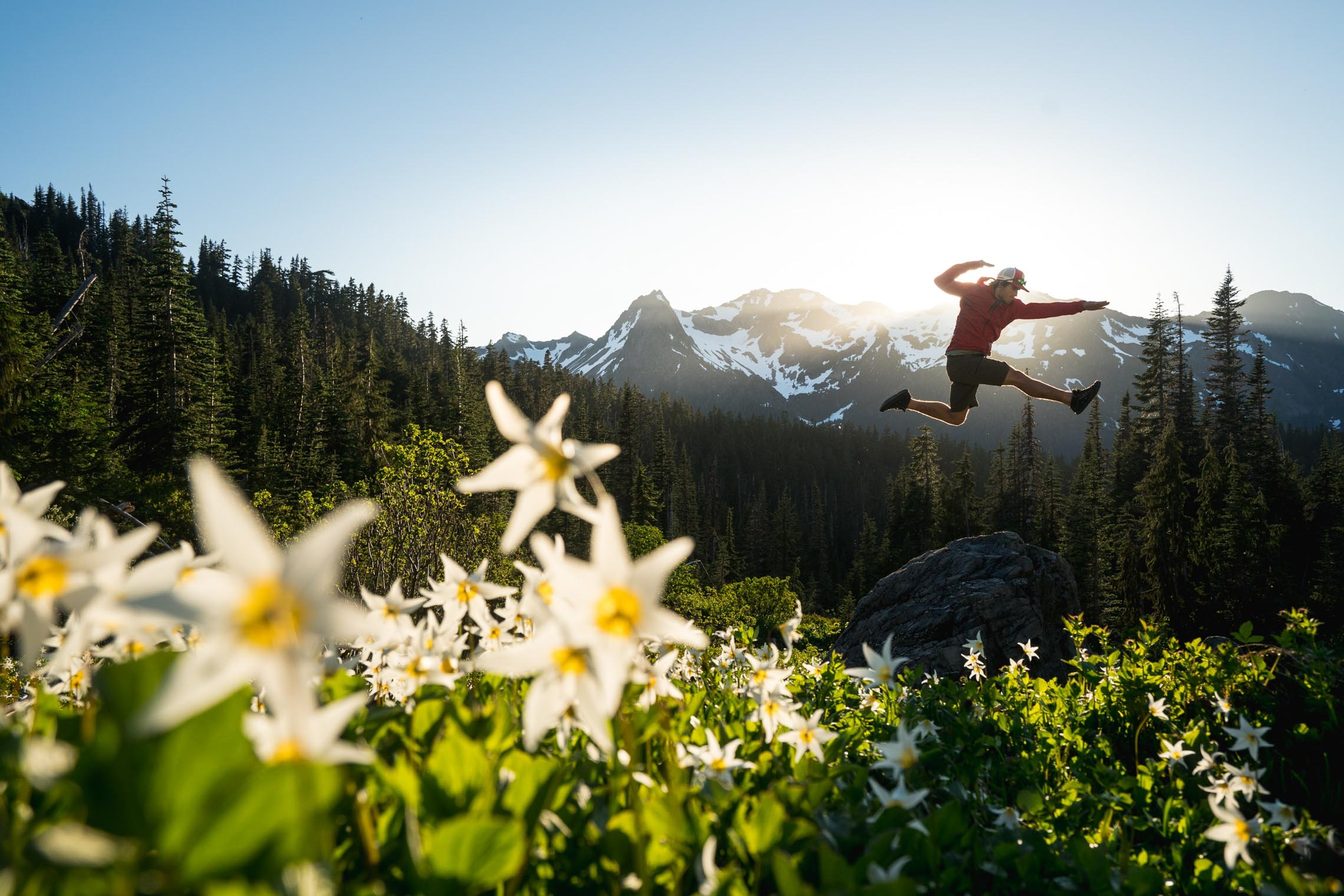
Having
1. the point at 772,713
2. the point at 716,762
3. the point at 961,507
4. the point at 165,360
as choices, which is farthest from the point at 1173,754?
the point at 961,507

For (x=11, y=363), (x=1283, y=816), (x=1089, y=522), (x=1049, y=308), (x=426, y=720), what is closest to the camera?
(x=426, y=720)

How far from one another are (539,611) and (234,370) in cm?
6187

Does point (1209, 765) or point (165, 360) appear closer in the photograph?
point (1209, 765)

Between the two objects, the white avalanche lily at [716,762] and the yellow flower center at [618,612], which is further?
the white avalanche lily at [716,762]

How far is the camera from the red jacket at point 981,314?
6.94m

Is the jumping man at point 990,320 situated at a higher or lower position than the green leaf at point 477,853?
higher

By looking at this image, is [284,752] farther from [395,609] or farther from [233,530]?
[395,609]

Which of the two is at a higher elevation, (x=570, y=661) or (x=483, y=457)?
(x=570, y=661)

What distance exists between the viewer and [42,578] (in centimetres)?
103

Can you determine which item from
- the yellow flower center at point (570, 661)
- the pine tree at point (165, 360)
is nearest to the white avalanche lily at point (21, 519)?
the yellow flower center at point (570, 661)

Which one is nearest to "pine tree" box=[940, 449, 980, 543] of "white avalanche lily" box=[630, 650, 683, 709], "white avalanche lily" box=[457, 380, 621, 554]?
"white avalanche lily" box=[630, 650, 683, 709]

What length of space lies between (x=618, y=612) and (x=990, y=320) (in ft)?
23.1

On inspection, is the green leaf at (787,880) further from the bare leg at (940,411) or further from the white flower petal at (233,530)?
the bare leg at (940,411)

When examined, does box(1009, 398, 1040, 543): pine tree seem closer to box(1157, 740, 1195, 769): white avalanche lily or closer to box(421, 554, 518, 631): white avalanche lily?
box(1157, 740, 1195, 769): white avalanche lily
